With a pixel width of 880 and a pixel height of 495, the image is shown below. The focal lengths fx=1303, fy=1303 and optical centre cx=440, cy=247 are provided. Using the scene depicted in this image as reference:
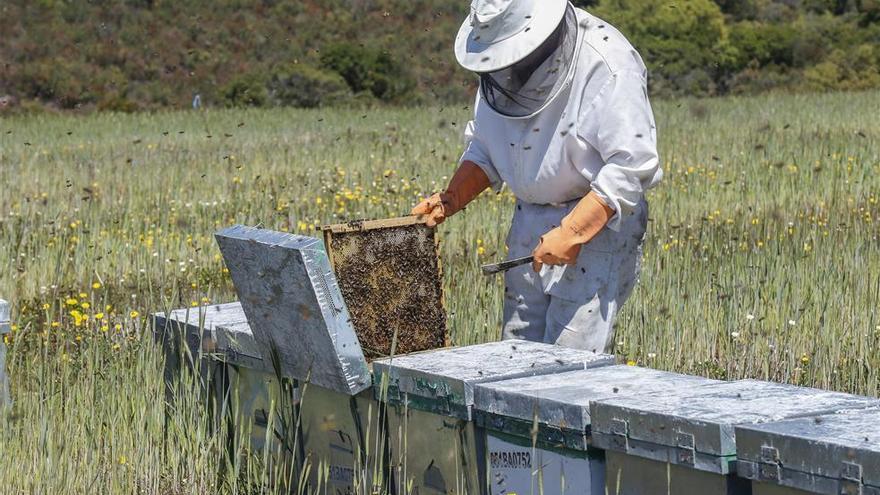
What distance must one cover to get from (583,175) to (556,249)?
1.17 feet

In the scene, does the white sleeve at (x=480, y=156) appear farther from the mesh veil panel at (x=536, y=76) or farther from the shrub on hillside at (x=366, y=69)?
the shrub on hillside at (x=366, y=69)

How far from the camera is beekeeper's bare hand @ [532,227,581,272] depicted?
473 centimetres

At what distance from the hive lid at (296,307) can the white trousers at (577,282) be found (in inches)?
44.6

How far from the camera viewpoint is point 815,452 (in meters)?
2.81

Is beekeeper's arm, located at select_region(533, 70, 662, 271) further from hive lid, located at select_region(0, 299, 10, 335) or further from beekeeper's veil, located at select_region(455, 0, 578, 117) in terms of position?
hive lid, located at select_region(0, 299, 10, 335)

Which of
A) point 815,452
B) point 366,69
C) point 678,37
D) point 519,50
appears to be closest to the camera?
point 815,452

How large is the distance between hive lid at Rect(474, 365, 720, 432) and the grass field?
1.17m

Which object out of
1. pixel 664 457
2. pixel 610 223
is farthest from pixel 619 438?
pixel 610 223

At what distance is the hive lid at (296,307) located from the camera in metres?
4.09

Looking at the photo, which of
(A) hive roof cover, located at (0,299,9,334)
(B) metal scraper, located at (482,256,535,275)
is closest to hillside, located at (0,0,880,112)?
(A) hive roof cover, located at (0,299,9,334)

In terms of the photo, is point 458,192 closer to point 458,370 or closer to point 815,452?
point 458,370

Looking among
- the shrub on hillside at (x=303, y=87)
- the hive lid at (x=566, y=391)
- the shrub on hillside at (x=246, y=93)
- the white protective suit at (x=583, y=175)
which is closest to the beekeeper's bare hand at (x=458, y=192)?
the white protective suit at (x=583, y=175)

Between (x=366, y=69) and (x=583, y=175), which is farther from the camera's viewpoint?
(x=366, y=69)

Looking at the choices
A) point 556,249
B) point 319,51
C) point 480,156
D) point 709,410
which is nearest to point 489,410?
point 709,410
